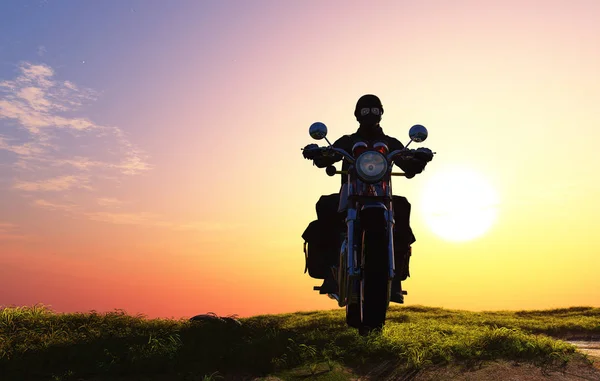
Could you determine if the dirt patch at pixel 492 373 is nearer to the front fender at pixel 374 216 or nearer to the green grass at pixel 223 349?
the green grass at pixel 223 349

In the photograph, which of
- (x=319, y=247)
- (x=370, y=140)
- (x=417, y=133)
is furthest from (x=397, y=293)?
(x=417, y=133)

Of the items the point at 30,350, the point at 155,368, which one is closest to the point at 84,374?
the point at 155,368

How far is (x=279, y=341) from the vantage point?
7098 mm

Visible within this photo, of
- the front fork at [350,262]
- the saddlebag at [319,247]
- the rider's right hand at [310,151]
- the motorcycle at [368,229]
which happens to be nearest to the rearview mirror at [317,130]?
the motorcycle at [368,229]

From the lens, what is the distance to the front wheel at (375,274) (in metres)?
6.59

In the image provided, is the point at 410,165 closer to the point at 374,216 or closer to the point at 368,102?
the point at 368,102

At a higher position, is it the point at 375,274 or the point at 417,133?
the point at 417,133

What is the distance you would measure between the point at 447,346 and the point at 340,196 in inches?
98.8

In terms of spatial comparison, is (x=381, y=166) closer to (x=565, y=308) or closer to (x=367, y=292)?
(x=367, y=292)

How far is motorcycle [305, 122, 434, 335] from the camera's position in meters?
6.63

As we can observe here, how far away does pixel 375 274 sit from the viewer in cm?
659

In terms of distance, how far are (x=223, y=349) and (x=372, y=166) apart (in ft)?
9.62

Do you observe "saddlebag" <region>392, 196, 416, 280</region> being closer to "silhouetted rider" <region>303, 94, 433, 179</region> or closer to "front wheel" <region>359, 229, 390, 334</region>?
"silhouetted rider" <region>303, 94, 433, 179</region>

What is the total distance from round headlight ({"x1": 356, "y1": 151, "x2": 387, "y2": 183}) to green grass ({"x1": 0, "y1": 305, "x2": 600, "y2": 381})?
7.08ft
